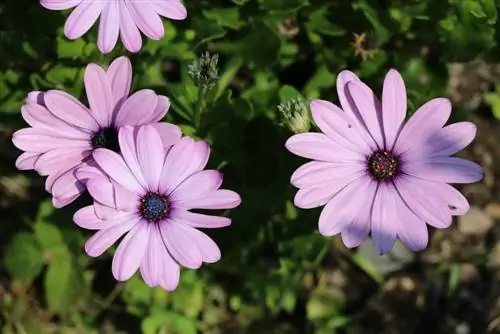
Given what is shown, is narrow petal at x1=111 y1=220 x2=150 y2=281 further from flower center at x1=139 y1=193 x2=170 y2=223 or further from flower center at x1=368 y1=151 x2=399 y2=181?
flower center at x1=368 y1=151 x2=399 y2=181

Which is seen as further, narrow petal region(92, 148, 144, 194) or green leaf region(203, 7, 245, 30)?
green leaf region(203, 7, 245, 30)

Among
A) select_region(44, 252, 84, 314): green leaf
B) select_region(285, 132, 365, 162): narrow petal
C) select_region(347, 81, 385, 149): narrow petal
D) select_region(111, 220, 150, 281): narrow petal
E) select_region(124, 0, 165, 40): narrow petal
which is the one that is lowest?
select_region(44, 252, 84, 314): green leaf

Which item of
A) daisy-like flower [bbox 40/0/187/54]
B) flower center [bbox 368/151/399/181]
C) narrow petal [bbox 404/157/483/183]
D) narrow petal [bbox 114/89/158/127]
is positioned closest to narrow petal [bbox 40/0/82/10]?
daisy-like flower [bbox 40/0/187/54]

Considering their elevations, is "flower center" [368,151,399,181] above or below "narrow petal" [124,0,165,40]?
below

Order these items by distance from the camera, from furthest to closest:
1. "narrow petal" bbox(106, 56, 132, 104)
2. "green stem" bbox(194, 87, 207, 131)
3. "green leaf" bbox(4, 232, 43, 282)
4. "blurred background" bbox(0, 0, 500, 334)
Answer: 1. "green leaf" bbox(4, 232, 43, 282)
2. "blurred background" bbox(0, 0, 500, 334)
3. "green stem" bbox(194, 87, 207, 131)
4. "narrow petal" bbox(106, 56, 132, 104)

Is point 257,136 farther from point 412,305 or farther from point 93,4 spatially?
point 412,305

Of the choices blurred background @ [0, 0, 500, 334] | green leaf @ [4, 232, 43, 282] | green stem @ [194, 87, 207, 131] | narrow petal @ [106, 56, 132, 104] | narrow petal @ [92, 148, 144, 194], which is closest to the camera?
narrow petal @ [92, 148, 144, 194]

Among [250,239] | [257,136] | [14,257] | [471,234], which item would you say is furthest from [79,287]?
[471,234]

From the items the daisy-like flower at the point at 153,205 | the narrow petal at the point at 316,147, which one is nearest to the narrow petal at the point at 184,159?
the daisy-like flower at the point at 153,205
